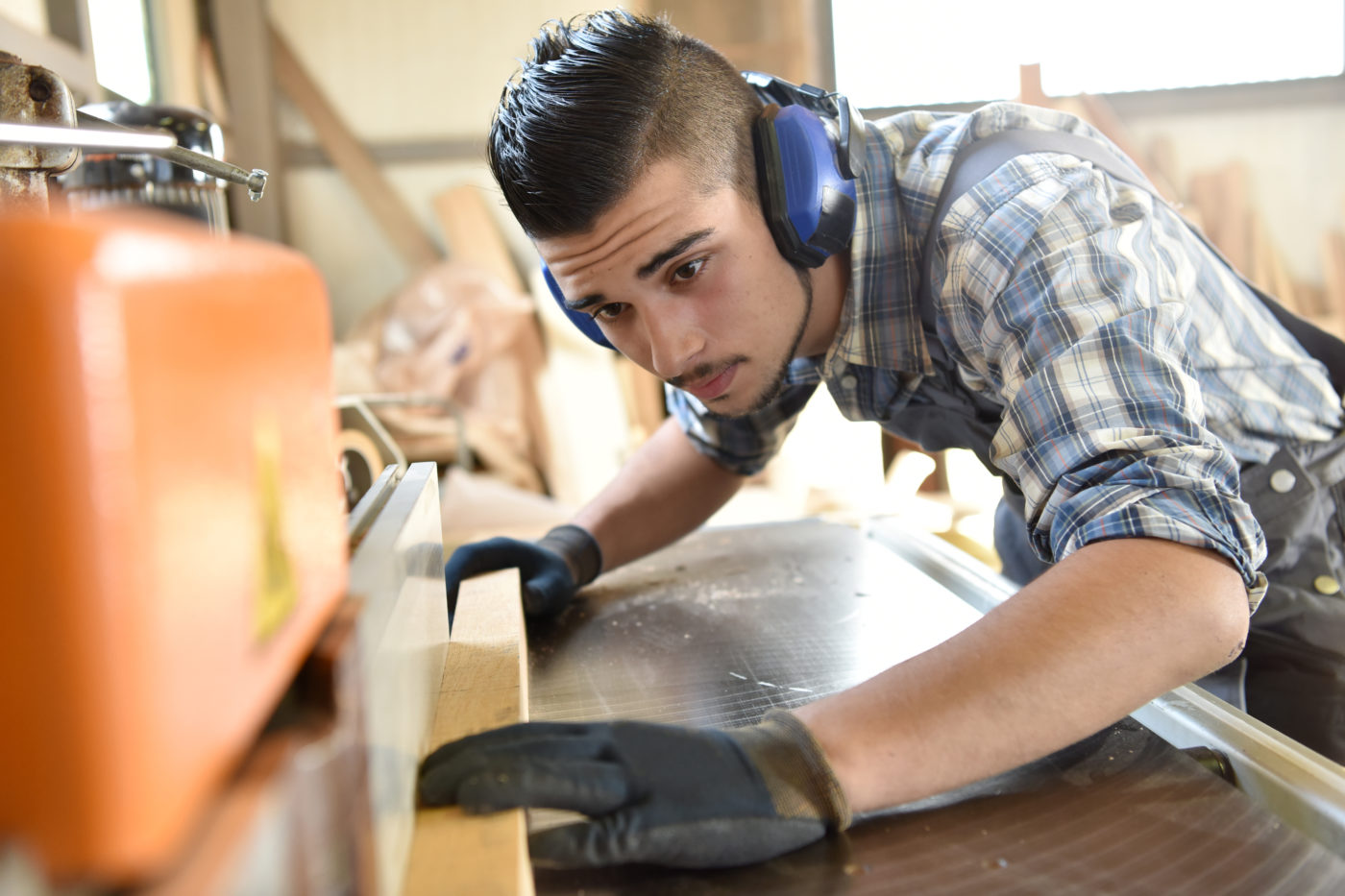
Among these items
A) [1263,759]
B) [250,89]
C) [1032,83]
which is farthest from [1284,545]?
[250,89]

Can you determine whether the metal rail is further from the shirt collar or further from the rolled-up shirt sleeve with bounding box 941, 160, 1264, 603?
the shirt collar

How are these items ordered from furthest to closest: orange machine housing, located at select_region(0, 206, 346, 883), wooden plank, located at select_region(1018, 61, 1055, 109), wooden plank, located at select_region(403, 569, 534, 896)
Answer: wooden plank, located at select_region(1018, 61, 1055, 109), wooden plank, located at select_region(403, 569, 534, 896), orange machine housing, located at select_region(0, 206, 346, 883)

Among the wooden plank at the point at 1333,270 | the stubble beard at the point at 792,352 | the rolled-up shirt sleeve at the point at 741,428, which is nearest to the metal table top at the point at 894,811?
the rolled-up shirt sleeve at the point at 741,428

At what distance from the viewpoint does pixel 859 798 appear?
30.0 inches

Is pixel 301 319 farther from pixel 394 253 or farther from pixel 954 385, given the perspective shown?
pixel 394 253

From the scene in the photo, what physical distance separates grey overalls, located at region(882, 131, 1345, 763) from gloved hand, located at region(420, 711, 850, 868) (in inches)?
23.1

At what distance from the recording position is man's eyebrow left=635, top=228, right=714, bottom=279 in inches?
43.7

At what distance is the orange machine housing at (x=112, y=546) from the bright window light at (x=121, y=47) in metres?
2.81

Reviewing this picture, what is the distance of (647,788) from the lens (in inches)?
28.1

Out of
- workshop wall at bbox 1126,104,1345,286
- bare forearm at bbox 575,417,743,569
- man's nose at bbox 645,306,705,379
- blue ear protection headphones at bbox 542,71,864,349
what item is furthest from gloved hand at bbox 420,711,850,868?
workshop wall at bbox 1126,104,1345,286

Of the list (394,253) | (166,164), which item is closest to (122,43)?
(394,253)

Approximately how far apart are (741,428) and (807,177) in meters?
0.58

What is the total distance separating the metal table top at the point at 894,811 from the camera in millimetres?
715

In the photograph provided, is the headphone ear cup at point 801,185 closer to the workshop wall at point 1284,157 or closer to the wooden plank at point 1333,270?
the workshop wall at point 1284,157
